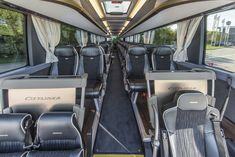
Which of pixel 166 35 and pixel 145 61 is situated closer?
pixel 145 61

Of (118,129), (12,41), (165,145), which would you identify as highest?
(12,41)

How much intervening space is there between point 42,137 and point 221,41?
3355 mm

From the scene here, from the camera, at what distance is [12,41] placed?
3568mm

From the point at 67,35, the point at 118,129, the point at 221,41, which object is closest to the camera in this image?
A: the point at 118,129

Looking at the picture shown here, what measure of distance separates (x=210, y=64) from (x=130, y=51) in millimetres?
1723

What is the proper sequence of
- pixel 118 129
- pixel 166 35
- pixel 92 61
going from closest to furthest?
pixel 118 129, pixel 92 61, pixel 166 35

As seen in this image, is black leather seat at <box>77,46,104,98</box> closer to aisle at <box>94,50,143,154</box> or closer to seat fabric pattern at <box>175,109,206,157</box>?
aisle at <box>94,50,143,154</box>

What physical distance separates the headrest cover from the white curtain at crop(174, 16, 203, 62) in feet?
10.2

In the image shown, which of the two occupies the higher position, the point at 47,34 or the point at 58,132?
the point at 47,34

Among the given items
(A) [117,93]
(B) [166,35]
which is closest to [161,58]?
(A) [117,93]

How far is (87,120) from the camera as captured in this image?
10.7 ft

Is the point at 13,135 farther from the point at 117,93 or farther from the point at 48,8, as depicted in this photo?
the point at 117,93

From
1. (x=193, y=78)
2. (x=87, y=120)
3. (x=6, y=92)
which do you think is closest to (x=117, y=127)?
(x=87, y=120)

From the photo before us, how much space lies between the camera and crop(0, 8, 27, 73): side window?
3.24 meters
